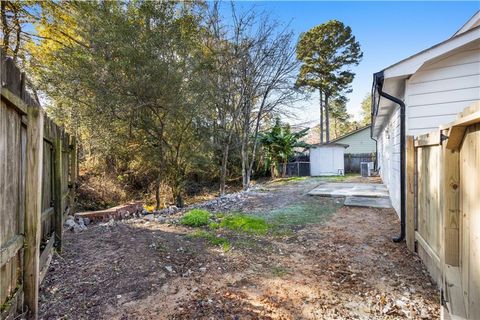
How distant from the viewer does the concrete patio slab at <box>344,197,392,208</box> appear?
6218 millimetres

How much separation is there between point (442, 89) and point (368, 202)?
3.59 metres

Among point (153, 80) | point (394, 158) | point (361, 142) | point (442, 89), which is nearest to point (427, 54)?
point (442, 89)

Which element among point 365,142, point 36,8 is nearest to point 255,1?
point 36,8

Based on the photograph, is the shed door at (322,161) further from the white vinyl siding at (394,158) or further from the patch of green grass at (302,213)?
the patch of green grass at (302,213)

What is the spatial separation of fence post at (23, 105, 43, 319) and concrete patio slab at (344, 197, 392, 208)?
6210mm

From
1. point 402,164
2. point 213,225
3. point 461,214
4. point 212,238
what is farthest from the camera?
point 213,225

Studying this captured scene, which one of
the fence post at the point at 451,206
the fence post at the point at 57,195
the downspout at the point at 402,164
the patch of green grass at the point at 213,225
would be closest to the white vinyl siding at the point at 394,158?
the downspout at the point at 402,164

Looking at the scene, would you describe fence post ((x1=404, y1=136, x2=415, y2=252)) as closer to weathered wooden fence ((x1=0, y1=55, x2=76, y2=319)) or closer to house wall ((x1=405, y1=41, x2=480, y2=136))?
house wall ((x1=405, y1=41, x2=480, y2=136))

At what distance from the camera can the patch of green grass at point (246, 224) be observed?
4.46 metres

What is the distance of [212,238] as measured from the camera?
3938 millimetres

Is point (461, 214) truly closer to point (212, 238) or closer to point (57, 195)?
point (212, 238)

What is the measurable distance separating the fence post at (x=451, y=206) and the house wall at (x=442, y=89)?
7.95 feet

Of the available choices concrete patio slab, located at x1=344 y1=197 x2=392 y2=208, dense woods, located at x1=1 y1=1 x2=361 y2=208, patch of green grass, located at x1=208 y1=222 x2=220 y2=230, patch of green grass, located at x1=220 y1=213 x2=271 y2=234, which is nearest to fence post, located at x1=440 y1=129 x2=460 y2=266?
patch of green grass, located at x1=220 y1=213 x2=271 y2=234

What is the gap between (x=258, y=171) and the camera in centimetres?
1731
